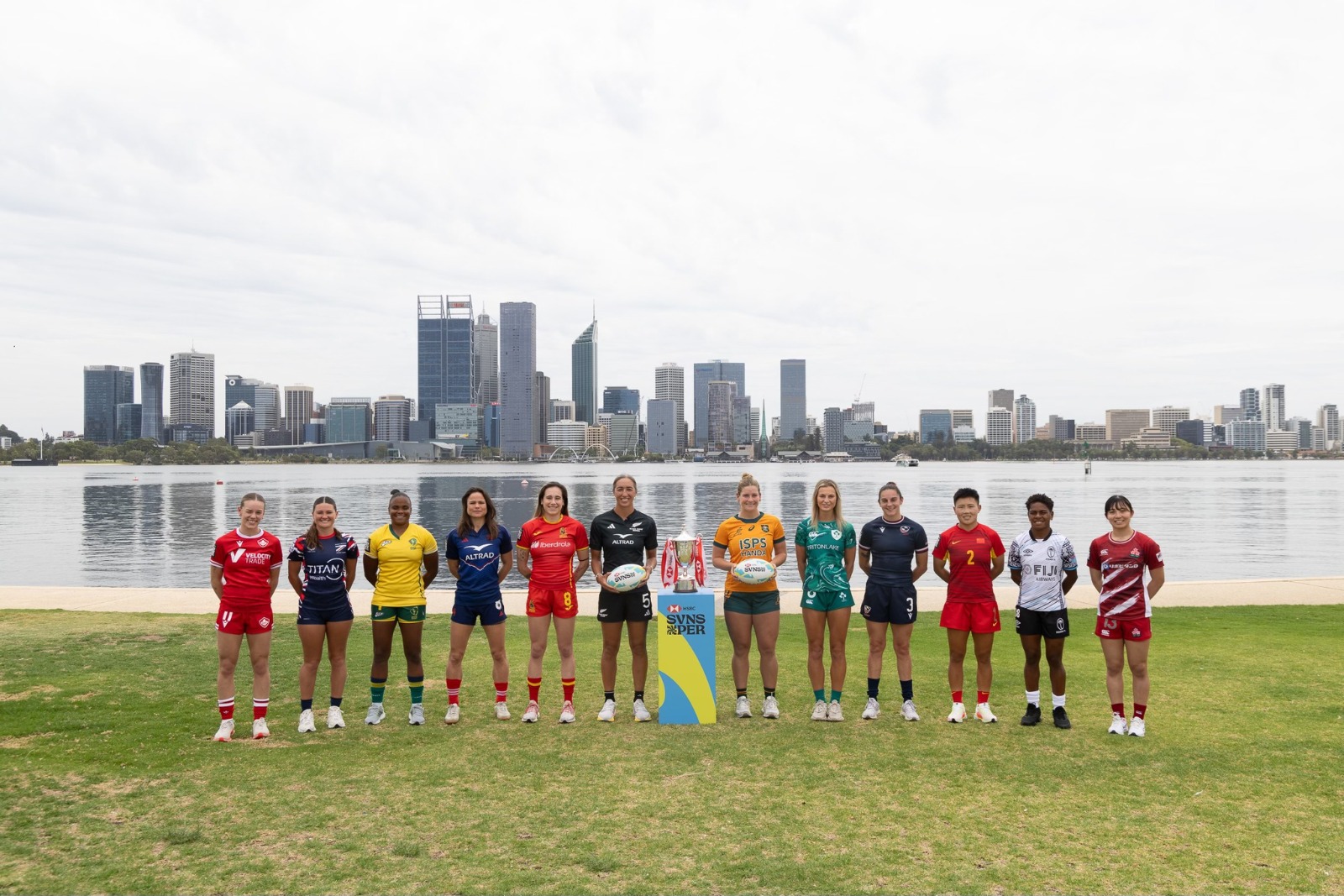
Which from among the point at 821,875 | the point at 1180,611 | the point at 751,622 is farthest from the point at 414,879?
the point at 1180,611

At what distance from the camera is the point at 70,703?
25.8 ft

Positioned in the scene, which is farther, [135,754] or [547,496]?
[547,496]

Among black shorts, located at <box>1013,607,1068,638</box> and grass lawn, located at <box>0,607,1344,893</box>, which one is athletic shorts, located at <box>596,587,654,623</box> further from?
black shorts, located at <box>1013,607,1068,638</box>

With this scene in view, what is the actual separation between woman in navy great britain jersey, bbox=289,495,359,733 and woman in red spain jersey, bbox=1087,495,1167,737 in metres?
5.96

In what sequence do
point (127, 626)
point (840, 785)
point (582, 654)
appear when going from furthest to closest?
point (127, 626) < point (582, 654) < point (840, 785)

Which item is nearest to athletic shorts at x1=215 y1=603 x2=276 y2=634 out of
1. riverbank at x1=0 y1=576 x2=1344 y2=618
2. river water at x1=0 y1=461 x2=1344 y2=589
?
riverbank at x1=0 y1=576 x2=1344 y2=618

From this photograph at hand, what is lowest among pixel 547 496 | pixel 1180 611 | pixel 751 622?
pixel 1180 611

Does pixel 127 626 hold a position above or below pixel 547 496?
below

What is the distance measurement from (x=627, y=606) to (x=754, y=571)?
1118mm

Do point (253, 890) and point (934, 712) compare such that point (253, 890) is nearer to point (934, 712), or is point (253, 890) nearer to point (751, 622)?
point (751, 622)

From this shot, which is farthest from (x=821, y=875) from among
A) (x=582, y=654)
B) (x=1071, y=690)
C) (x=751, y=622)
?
(x=582, y=654)

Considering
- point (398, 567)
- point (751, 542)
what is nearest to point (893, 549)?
point (751, 542)

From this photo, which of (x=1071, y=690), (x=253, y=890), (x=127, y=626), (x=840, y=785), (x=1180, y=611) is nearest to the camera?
(x=253, y=890)

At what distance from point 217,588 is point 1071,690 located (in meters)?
7.52
